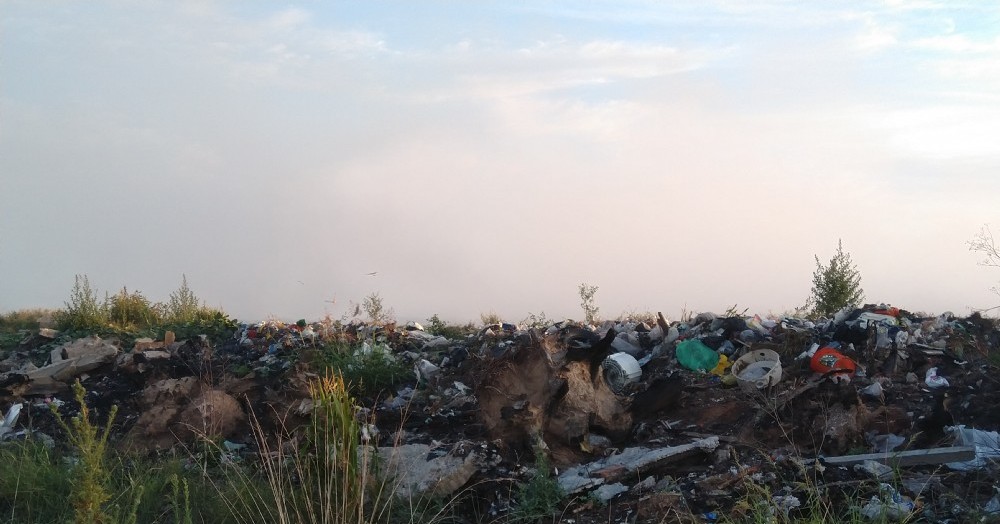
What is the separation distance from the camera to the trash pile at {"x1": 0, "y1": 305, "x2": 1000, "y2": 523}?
430 centimetres


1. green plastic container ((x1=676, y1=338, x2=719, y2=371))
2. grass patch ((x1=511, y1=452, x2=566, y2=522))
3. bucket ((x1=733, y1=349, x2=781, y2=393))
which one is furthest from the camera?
green plastic container ((x1=676, y1=338, x2=719, y2=371))

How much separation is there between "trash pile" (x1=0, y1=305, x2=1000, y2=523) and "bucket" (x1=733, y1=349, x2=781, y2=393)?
0.06 feet

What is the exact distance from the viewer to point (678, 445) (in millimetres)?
4914

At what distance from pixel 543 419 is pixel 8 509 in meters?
3.30

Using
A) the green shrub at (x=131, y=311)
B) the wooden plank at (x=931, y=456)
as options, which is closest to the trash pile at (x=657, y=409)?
the wooden plank at (x=931, y=456)

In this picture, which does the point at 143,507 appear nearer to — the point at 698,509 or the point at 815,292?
the point at 698,509

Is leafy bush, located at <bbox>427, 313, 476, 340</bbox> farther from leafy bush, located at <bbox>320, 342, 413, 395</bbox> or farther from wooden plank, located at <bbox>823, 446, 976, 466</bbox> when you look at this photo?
wooden plank, located at <bbox>823, 446, 976, 466</bbox>

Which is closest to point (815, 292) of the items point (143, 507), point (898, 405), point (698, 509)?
point (898, 405)

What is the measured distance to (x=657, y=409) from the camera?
18.5ft

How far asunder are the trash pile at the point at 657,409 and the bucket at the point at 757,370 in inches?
0.7

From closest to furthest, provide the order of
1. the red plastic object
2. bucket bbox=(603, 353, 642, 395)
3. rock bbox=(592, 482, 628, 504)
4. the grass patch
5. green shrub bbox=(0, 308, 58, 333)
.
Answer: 1. the grass patch
2. rock bbox=(592, 482, 628, 504)
3. the red plastic object
4. bucket bbox=(603, 353, 642, 395)
5. green shrub bbox=(0, 308, 58, 333)

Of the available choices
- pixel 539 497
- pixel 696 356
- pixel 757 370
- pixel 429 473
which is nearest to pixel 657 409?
pixel 757 370

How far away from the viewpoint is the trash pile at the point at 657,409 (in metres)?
4.30

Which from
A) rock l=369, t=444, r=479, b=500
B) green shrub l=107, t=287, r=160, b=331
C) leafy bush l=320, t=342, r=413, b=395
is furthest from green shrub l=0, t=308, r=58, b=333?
rock l=369, t=444, r=479, b=500
